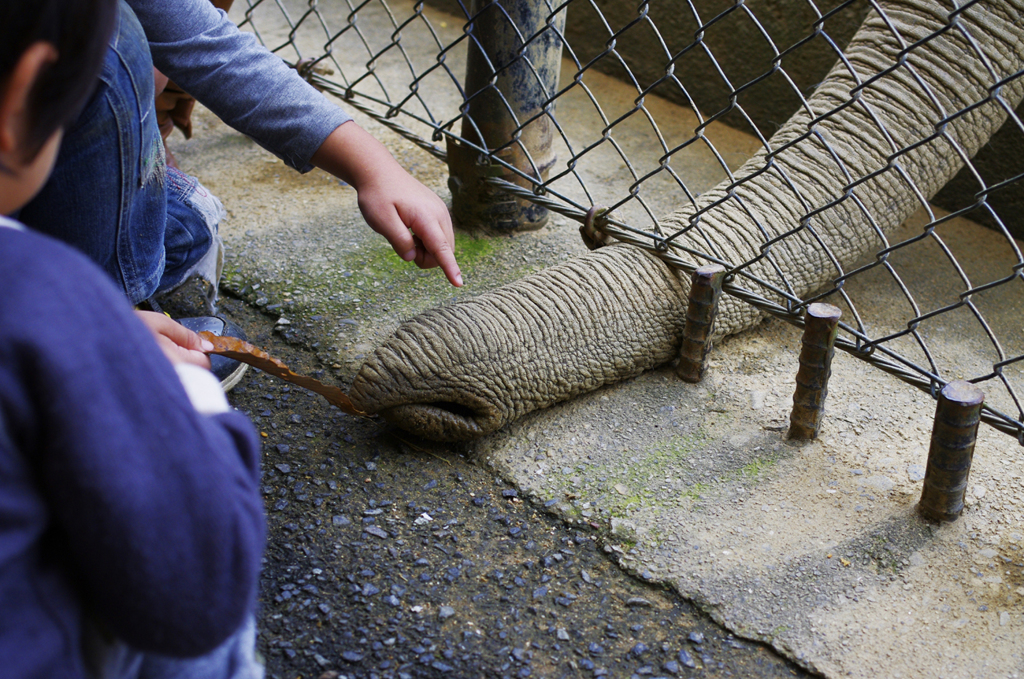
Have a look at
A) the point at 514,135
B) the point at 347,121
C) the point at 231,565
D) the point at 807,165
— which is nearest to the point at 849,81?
the point at 807,165

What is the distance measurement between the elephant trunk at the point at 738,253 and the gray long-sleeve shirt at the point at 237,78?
0.46m

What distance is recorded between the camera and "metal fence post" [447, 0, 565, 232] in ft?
7.77

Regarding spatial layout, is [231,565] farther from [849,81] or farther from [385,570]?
[849,81]

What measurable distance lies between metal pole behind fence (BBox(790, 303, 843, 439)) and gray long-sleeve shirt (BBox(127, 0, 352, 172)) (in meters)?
1.00

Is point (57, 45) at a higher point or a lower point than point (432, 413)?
higher

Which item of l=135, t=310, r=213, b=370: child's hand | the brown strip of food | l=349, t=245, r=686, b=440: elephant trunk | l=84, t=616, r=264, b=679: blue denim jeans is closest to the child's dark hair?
l=135, t=310, r=213, b=370: child's hand

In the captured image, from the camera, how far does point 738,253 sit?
2205 mm

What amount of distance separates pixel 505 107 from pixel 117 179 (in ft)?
4.11

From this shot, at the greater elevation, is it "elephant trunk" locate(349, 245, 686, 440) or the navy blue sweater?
the navy blue sweater

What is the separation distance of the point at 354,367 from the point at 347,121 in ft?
2.11

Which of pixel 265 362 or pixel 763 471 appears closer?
pixel 265 362

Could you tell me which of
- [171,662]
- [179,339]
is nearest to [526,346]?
[179,339]

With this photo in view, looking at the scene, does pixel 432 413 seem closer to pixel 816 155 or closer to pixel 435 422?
pixel 435 422

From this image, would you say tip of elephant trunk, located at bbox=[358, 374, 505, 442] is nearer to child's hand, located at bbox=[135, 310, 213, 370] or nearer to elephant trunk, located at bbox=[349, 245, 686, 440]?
elephant trunk, located at bbox=[349, 245, 686, 440]
